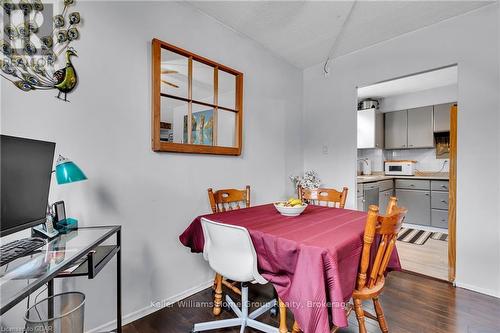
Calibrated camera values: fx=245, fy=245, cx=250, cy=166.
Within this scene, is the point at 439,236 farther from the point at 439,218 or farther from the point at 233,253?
the point at 233,253

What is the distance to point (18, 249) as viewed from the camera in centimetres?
108

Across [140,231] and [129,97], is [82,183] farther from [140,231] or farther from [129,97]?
[129,97]

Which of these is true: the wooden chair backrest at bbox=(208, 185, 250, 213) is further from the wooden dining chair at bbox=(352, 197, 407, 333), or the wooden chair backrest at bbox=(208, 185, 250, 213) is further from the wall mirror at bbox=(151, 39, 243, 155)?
the wooden dining chair at bbox=(352, 197, 407, 333)

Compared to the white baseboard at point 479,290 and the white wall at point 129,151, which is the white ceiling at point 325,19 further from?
the white baseboard at point 479,290

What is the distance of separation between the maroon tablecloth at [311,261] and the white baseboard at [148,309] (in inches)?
37.5

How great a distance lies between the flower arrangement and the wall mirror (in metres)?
1.08

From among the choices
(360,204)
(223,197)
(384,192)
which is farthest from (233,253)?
(384,192)

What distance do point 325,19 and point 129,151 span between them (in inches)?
85.6

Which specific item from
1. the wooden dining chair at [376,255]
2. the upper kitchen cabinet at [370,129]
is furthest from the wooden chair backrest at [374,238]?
the upper kitchen cabinet at [370,129]

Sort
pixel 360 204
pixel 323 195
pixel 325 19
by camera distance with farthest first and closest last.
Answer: pixel 360 204 → pixel 323 195 → pixel 325 19

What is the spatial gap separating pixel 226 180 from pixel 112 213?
109 cm

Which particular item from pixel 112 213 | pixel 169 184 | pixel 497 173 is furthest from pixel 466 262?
pixel 112 213

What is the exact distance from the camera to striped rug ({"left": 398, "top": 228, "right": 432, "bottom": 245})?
365cm

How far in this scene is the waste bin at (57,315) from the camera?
1.13 m
